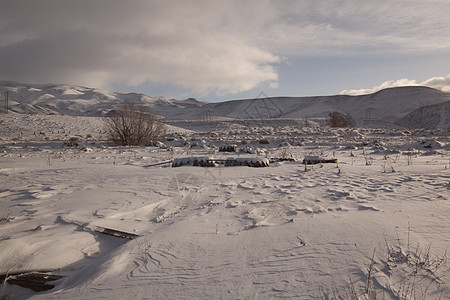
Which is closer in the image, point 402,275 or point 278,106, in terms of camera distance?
point 402,275

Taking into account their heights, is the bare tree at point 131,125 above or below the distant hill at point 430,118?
below

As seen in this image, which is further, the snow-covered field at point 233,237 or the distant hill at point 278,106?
the distant hill at point 278,106

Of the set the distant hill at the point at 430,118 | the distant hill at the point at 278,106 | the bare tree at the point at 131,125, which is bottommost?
the bare tree at the point at 131,125

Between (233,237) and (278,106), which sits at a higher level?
(278,106)

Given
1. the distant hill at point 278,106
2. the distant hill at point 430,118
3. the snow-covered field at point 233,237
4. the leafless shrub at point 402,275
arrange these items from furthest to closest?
the distant hill at point 278,106 → the distant hill at point 430,118 → the snow-covered field at point 233,237 → the leafless shrub at point 402,275

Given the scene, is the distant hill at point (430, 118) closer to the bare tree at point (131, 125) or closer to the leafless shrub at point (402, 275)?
the bare tree at point (131, 125)

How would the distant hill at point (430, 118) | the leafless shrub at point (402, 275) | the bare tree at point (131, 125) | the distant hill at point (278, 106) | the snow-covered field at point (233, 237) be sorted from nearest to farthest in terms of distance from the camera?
1. the leafless shrub at point (402, 275)
2. the snow-covered field at point (233, 237)
3. the bare tree at point (131, 125)
4. the distant hill at point (430, 118)
5. the distant hill at point (278, 106)

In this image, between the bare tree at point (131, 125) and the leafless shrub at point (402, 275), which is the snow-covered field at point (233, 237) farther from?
the bare tree at point (131, 125)

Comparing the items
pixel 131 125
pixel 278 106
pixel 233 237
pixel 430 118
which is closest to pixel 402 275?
pixel 233 237

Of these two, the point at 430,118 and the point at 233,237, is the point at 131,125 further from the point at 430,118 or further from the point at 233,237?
the point at 430,118

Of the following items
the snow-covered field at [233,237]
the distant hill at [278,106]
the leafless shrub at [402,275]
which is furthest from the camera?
the distant hill at [278,106]

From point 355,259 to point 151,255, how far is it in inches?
55.3

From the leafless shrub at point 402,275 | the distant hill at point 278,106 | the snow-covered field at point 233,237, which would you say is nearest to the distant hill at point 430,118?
the distant hill at point 278,106

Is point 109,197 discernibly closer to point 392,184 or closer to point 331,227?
point 331,227
